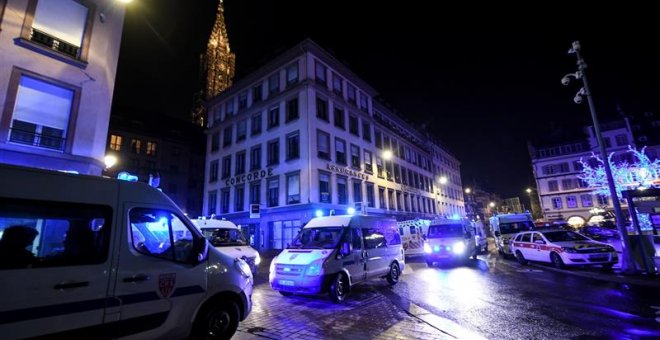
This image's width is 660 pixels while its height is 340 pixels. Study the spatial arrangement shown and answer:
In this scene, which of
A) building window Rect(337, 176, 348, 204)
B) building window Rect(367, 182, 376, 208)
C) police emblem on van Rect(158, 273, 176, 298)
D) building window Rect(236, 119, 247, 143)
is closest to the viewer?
police emblem on van Rect(158, 273, 176, 298)

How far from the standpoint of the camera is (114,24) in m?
14.7

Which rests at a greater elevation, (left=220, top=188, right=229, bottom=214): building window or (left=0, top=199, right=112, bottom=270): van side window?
(left=220, top=188, right=229, bottom=214): building window

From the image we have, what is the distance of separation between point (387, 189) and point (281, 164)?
524 inches

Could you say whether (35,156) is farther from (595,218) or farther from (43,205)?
(595,218)

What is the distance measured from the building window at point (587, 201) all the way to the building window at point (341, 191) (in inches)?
1762

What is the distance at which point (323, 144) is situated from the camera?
26.5 metres

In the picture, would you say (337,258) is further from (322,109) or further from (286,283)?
(322,109)

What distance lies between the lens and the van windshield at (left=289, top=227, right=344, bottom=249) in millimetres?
8866

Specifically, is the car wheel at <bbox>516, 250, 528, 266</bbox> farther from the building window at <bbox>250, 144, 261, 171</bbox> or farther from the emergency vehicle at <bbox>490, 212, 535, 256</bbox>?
the building window at <bbox>250, 144, 261, 171</bbox>

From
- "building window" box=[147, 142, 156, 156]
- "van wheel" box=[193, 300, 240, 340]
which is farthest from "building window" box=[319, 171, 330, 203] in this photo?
"building window" box=[147, 142, 156, 156]

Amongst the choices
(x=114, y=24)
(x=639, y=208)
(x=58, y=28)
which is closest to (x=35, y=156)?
(x=58, y=28)

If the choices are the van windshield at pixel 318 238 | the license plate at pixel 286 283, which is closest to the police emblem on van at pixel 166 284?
the license plate at pixel 286 283

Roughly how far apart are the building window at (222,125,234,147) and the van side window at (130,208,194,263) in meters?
29.6

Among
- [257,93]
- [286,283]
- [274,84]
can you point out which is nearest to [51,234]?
[286,283]
